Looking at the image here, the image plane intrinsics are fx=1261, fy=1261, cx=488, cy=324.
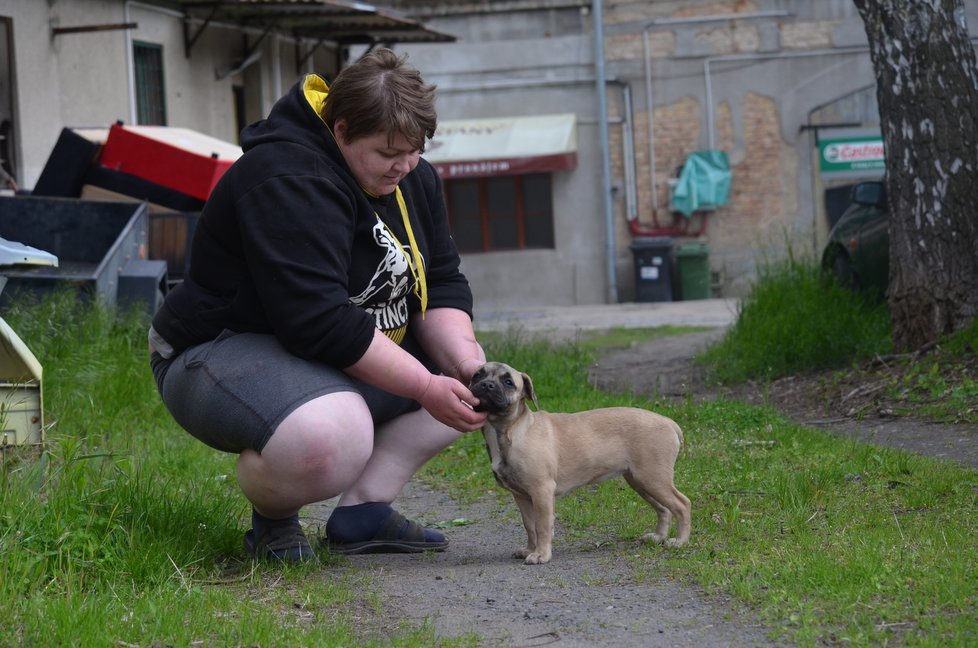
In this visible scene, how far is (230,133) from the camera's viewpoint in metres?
15.5

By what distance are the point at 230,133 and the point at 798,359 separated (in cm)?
923

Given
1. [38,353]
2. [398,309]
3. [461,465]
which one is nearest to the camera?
[398,309]

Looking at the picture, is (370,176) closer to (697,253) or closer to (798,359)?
(798,359)

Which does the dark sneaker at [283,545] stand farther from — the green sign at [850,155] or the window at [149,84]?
the green sign at [850,155]

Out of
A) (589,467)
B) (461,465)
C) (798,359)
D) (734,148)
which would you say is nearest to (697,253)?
(734,148)

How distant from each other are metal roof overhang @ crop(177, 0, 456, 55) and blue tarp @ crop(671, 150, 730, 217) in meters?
6.74

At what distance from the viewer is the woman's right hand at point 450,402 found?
384 cm

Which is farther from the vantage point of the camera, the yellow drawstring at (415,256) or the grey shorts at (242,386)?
the yellow drawstring at (415,256)

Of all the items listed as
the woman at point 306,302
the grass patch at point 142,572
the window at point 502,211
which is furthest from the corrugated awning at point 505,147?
the woman at point 306,302

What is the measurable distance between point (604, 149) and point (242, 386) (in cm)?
1901

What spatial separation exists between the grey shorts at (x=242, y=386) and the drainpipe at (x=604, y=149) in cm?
1864

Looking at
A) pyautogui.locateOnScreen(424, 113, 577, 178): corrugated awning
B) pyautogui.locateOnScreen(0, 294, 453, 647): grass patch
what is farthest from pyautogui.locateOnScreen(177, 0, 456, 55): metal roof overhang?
pyautogui.locateOnScreen(0, 294, 453, 647): grass patch

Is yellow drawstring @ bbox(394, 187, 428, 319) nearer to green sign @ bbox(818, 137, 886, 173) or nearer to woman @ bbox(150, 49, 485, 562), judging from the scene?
woman @ bbox(150, 49, 485, 562)

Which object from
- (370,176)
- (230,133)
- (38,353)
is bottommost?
(38,353)
